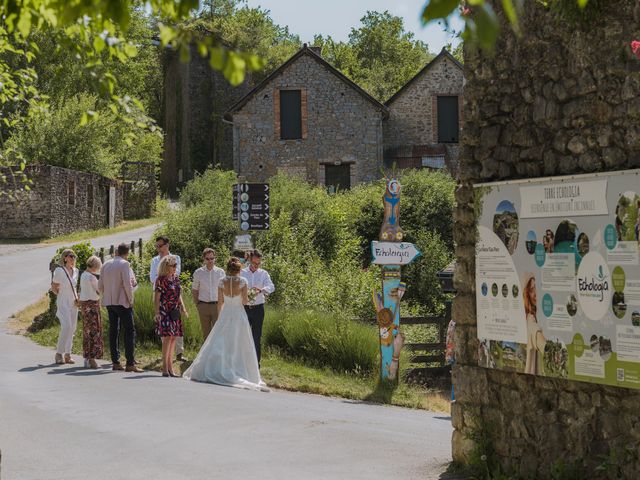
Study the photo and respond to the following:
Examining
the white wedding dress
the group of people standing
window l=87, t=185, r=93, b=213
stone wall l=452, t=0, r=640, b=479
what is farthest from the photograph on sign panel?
window l=87, t=185, r=93, b=213

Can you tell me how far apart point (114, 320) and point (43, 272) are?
13688 millimetres

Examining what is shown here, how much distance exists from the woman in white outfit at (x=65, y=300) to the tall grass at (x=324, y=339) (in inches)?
141

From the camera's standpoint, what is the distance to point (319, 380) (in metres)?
16.2

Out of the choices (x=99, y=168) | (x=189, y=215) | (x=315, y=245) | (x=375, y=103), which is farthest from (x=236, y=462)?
(x=99, y=168)

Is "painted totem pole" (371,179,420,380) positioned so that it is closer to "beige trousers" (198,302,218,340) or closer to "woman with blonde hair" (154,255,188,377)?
"beige trousers" (198,302,218,340)

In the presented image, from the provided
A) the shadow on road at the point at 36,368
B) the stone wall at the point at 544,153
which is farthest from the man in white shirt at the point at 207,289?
the stone wall at the point at 544,153

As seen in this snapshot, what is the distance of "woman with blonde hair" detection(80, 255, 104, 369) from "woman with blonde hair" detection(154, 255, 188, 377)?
3.24ft

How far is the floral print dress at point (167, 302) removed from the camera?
49.7ft

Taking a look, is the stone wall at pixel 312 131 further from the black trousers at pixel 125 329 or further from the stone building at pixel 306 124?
the black trousers at pixel 125 329

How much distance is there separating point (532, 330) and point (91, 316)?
8981 millimetres

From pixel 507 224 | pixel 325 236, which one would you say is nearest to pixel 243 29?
pixel 325 236

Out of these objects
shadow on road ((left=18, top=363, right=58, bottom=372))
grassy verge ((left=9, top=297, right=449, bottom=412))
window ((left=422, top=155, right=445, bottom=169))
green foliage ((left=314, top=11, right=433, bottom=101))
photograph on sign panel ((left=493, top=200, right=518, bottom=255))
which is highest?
green foliage ((left=314, top=11, right=433, bottom=101))

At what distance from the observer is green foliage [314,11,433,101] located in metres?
83.8

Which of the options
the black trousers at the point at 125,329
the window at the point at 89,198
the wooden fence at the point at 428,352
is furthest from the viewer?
the window at the point at 89,198
